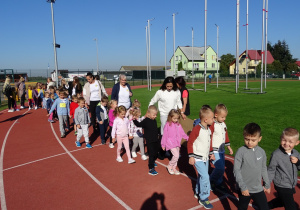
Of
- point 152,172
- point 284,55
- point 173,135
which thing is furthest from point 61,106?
point 284,55

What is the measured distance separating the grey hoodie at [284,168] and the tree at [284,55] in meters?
87.0

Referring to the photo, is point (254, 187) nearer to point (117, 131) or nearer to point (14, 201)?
point (117, 131)

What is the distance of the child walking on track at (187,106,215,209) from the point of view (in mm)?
3988

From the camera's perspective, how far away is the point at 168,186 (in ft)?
16.5

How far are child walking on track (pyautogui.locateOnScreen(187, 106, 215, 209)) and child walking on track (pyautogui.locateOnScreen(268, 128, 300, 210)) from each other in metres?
1.04

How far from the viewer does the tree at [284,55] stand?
260 ft

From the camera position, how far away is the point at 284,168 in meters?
3.32

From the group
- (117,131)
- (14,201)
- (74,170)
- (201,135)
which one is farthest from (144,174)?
(14,201)

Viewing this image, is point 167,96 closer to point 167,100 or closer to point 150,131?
point 167,100

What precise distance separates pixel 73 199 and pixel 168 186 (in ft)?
6.34

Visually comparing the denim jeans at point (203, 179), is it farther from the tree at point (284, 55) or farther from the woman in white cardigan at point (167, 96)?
the tree at point (284, 55)

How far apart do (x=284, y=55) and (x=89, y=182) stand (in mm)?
99771

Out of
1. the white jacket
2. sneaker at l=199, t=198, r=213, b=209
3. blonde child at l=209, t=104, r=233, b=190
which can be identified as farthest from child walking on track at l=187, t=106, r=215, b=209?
the white jacket

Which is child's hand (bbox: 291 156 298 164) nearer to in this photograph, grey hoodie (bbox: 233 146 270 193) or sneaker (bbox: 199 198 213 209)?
grey hoodie (bbox: 233 146 270 193)
